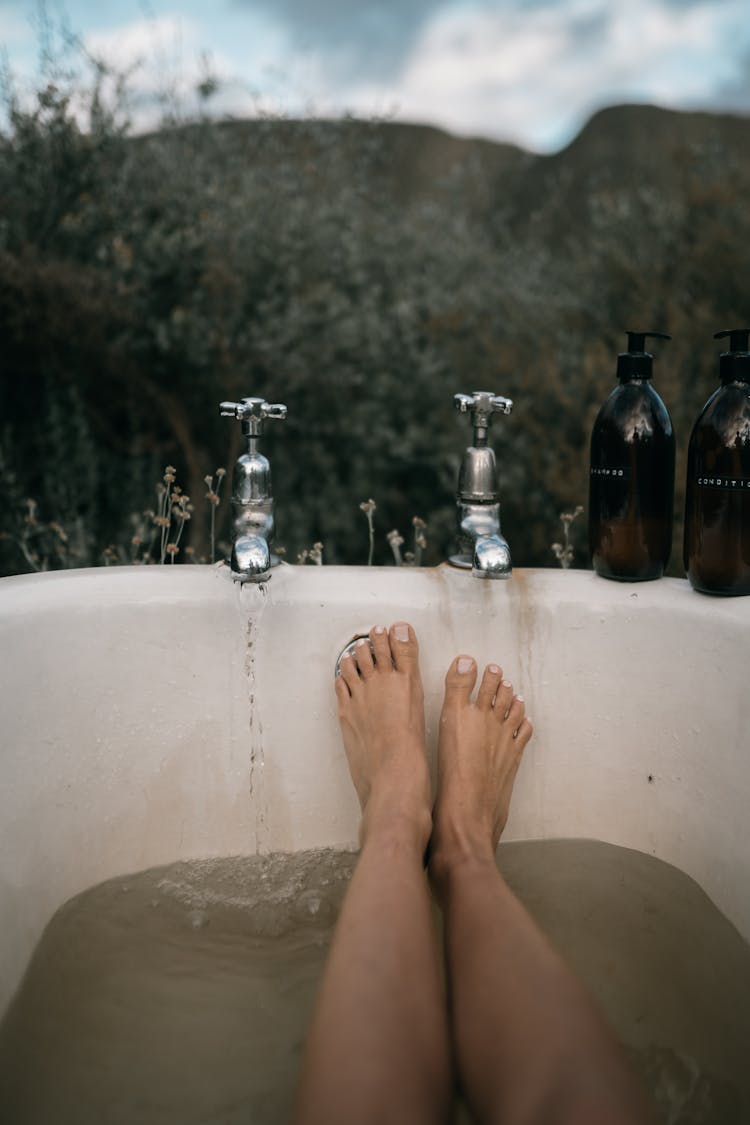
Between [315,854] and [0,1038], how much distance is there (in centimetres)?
39

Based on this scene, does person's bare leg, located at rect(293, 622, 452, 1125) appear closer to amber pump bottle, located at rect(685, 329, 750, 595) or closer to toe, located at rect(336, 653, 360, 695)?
toe, located at rect(336, 653, 360, 695)

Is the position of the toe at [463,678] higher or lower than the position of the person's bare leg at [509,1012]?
higher

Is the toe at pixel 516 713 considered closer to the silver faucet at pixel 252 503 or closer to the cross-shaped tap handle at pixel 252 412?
the silver faucet at pixel 252 503

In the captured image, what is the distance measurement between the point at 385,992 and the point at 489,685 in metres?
0.47

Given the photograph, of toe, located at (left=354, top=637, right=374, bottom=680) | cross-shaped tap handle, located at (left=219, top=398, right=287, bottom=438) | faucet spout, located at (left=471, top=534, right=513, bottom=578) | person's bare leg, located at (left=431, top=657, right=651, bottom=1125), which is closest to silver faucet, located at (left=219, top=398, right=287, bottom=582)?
cross-shaped tap handle, located at (left=219, top=398, right=287, bottom=438)

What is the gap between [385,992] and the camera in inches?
24.0

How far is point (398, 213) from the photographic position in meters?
2.81

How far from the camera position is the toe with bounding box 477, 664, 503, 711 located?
1.03m

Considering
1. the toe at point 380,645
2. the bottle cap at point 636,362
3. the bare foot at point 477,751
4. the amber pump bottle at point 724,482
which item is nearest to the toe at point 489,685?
the bare foot at point 477,751

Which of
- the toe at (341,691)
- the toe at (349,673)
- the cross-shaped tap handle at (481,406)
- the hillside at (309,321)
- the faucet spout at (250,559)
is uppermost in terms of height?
the hillside at (309,321)

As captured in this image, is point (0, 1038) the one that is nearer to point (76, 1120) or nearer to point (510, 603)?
point (76, 1120)

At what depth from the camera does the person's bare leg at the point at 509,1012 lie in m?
0.51

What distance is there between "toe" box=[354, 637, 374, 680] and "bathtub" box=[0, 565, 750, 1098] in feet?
0.07

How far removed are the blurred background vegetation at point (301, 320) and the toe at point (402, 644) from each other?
98 centimetres
